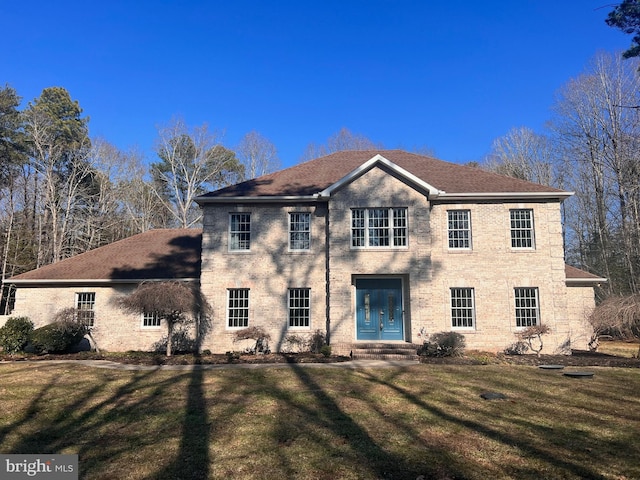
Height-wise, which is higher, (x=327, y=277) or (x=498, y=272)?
(x=498, y=272)

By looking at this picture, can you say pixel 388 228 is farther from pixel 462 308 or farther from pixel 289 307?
pixel 289 307

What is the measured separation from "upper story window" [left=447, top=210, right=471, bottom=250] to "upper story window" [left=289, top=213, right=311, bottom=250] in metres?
6.32

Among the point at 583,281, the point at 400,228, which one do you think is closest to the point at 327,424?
the point at 400,228

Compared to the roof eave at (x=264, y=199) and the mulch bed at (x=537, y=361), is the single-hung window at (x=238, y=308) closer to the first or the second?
the roof eave at (x=264, y=199)

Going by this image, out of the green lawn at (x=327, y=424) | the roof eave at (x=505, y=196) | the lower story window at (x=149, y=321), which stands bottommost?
the green lawn at (x=327, y=424)

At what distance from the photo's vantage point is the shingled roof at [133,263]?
18703 millimetres

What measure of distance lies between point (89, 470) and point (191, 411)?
288 centimetres

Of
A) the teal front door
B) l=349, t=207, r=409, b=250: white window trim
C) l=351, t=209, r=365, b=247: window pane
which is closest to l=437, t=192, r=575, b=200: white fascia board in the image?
l=349, t=207, r=409, b=250: white window trim

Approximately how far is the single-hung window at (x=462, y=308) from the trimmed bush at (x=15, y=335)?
1821cm

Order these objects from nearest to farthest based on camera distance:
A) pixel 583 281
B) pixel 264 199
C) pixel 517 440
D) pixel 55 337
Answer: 1. pixel 517 440
2. pixel 55 337
3. pixel 264 199
4. pixel 583 281

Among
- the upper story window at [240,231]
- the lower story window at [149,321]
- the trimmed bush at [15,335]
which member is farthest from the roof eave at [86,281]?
the upper story window at [240,231]

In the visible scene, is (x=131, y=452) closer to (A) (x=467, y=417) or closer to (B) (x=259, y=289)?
(A) (x=467, y=417)

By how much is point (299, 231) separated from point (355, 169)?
3.71m

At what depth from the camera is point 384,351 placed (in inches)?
612
